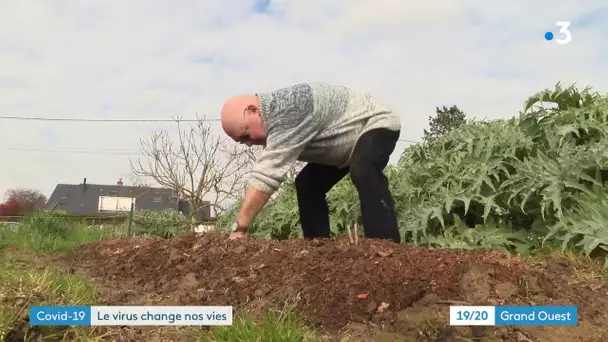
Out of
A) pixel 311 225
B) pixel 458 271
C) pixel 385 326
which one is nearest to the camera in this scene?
pixel 385 326

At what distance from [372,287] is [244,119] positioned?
1.36 metres

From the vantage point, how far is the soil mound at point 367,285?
1.80m

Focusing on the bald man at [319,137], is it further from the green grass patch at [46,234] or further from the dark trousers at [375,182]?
the green grass patch at [46,234]

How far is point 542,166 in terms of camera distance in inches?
112

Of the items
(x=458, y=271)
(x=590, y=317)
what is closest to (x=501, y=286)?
(x=458, y=271)

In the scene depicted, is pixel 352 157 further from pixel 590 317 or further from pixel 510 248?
pixel 590 317

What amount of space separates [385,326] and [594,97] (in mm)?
2321

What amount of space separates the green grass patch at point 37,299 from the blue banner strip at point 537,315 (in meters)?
1.34

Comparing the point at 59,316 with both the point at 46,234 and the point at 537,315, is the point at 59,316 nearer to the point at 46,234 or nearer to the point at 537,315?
the point at 537,315

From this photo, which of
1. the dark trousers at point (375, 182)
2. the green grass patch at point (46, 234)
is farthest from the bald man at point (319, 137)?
the green grass patch at point (46, 234)

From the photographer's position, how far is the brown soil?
Answer: 1.76 meters

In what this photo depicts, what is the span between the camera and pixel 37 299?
6.28ft

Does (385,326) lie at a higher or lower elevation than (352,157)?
lower

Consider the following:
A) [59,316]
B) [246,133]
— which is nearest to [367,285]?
[59,316]
